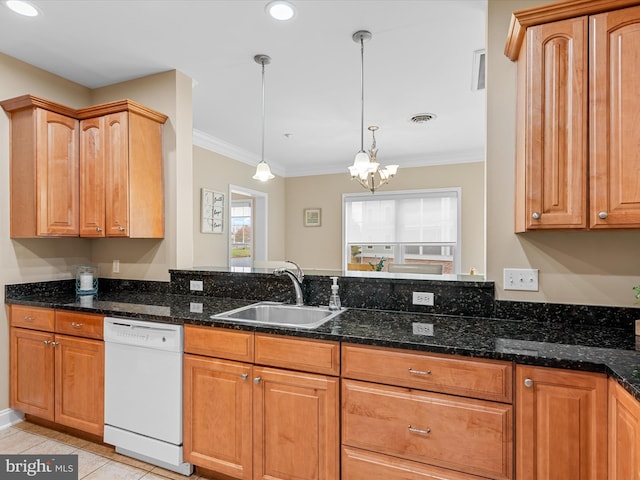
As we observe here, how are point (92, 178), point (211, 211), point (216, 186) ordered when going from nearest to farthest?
point (92, 178) → point (211, 211) → point (216, 186)

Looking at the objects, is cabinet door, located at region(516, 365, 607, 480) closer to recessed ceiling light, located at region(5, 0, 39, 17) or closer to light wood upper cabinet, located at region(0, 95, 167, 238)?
light wood upper cabinet, located at region(0, 95, 167, 238)

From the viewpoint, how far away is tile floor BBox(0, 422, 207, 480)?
2037mm

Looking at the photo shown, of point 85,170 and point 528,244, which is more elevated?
point 85,170

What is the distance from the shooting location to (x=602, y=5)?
4.91 feet

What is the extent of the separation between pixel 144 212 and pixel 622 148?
275cm

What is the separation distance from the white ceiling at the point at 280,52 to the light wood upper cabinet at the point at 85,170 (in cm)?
39

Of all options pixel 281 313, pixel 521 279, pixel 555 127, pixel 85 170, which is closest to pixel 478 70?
pixel 555 127

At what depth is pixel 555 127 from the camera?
1576mm

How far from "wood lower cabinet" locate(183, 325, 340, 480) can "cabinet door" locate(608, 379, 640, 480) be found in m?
0.98

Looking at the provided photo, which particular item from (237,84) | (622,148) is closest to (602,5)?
(622,148)

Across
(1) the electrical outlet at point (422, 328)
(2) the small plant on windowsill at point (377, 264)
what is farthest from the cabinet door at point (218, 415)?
(2) the small plant on windowsill at point (377, 264)

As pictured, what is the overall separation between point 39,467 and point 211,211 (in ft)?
9.71

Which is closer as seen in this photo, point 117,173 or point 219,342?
point 219,342

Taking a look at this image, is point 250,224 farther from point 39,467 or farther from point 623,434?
point 623,434
